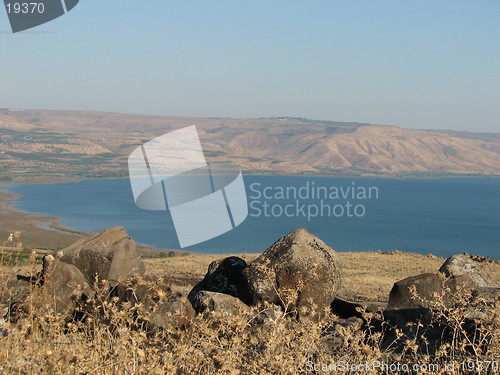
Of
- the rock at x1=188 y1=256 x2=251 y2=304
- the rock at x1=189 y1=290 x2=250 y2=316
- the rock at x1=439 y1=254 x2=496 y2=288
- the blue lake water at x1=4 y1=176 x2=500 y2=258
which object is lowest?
the blue lake water at x1=4 y1=176 x2=500 y2=258

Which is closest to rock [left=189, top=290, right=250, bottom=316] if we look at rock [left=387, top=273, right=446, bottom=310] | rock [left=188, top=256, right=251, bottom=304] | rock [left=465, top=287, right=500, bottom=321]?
rock [left=188, top=256, right=251, bottom=304]

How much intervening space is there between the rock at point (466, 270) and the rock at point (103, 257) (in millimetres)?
6347

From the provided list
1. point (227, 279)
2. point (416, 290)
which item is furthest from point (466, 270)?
point (227, 279)

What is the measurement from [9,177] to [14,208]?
299 feet

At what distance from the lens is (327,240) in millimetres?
87000

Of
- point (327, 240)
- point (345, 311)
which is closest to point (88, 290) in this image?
point (345, 311)

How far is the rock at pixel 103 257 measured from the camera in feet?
41.6

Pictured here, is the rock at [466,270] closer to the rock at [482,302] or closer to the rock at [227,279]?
the rock at [482,302]

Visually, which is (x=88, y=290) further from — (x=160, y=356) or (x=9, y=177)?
(x=9, y=177)

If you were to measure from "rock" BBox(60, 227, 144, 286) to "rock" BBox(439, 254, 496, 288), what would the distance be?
20.8 feet

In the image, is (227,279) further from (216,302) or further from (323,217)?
(323,217)

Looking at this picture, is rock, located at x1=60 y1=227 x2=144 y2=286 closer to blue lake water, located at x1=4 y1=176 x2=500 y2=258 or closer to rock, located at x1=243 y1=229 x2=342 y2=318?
rock, located at x1=243 y1=229 x2=342 y2=318

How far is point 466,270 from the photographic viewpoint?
11.5 meters

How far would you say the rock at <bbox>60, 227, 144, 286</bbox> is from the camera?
41.6 feet
